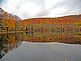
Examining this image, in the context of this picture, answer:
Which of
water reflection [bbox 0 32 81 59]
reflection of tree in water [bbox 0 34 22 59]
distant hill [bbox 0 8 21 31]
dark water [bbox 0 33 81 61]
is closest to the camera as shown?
dark water [bbox 0 33 81 61]

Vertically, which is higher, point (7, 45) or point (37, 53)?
point (7, 45)

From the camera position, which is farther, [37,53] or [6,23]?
[6,23]

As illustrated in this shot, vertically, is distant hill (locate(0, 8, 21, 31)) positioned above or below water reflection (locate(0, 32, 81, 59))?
above

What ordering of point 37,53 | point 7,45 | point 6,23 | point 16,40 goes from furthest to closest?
point 6,23
point 16,40
point 7,45
point 37,53

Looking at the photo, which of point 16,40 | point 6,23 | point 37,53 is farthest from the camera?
point 6,23

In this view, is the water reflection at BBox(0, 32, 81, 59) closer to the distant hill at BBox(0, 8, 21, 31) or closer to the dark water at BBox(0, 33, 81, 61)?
the dark water at BBox(0, 33, 81, 61)

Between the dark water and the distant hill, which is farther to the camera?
the distant hill

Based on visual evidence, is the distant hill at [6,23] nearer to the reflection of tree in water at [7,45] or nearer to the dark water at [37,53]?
the reflection of tree in water at [7,45]

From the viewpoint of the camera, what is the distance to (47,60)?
16.7 m

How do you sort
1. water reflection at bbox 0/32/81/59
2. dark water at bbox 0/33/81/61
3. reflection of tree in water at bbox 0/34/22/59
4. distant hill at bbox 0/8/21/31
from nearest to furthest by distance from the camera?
dark water at bbox 0/33/81/61 → reflection of tree in water at bbox 0/34/22/59 → water reflection at bbox 0/32/81/59 → distant hill at bbox 0/8/21/31

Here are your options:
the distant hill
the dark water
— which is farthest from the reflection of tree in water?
the distant hill

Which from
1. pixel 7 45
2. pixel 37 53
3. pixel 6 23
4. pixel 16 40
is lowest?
pixel 16 40

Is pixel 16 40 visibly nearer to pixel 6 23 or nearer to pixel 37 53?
pixel 37 53

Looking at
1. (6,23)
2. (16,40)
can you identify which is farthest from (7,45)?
(6,23)
